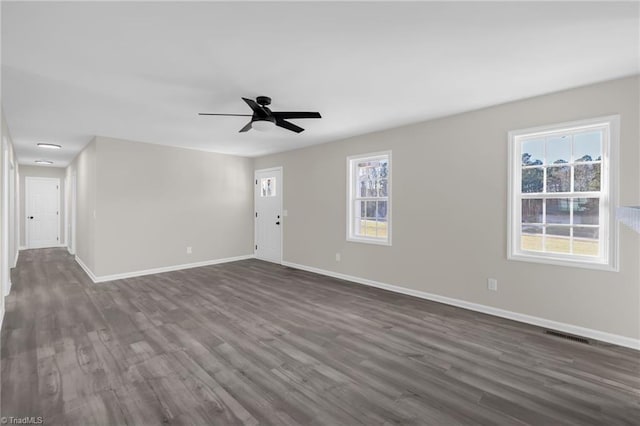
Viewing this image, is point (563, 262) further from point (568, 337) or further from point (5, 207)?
point (5, 207)

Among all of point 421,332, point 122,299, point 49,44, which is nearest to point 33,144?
point 122,299

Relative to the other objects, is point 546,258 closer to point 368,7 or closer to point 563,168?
point 563,168

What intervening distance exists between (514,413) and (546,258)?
2.00m

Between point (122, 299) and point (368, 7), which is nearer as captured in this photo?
point (368, 7)

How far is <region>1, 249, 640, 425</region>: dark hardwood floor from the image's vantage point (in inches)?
74.6

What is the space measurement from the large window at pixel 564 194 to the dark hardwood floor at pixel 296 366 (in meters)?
0.92

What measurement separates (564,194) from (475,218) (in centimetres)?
91

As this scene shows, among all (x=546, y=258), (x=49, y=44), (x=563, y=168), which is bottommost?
(x=546, y=258)

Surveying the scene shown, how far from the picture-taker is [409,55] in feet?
7.84

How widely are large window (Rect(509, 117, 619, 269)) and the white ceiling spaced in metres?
0.53

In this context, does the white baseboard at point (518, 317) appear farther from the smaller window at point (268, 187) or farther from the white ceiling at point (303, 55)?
the smaller window at point (268, 187)

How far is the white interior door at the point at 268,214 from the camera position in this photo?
21.8ft

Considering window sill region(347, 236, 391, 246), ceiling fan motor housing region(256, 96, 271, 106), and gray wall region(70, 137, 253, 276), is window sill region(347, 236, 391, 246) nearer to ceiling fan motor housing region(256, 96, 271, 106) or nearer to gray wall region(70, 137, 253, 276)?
ceiling fan motor housing region(256, 96, 271, 106)

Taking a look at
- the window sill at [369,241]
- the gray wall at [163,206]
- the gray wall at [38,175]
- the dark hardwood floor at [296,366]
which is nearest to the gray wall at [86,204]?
the gray wall at [163,206]
